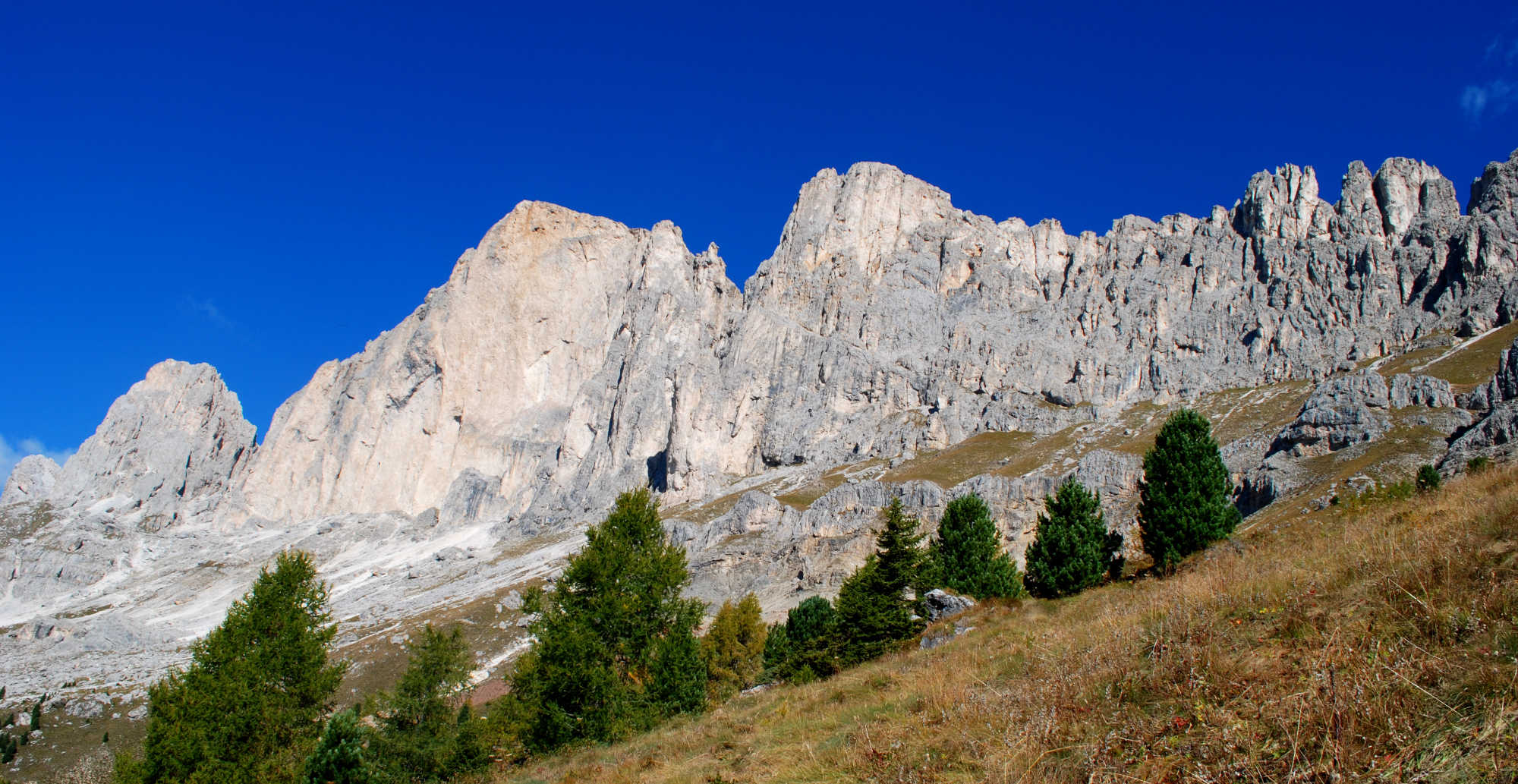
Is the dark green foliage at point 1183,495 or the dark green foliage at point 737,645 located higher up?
the dark green foliage at point 1183,495

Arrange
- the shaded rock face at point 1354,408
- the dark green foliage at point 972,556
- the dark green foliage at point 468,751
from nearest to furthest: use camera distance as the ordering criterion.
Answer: the dark green foliage at point 468,751
the dark green foliage at point 972,556
the shaded rock face at point 1354,408

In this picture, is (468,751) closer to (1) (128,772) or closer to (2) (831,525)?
(1) (128,772)

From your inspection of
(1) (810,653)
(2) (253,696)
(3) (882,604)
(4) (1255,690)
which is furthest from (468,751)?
(4) (1255,690)

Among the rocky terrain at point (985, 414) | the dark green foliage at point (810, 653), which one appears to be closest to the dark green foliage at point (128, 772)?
the dark green foliage at point (810, 653)

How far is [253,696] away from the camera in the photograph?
22.7 meters

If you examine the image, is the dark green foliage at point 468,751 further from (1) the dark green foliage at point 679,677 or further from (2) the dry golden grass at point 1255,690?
(2) the dry golden grass at point 1255,690

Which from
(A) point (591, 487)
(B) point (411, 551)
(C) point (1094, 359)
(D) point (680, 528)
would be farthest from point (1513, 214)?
(B) point (411, 551)

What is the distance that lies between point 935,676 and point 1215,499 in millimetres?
25603

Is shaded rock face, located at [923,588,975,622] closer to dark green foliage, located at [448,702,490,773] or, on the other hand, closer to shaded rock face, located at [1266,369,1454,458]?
dark green foliage, located at [448,702,490,773]

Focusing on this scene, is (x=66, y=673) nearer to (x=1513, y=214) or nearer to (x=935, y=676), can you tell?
(x=935, y=676)

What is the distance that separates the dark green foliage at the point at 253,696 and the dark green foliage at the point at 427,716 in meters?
3.46

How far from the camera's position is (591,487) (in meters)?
196

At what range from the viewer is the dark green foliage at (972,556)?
3762 centimetres

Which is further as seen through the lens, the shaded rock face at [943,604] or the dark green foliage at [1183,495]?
the dark green foliage at [1183,495]
